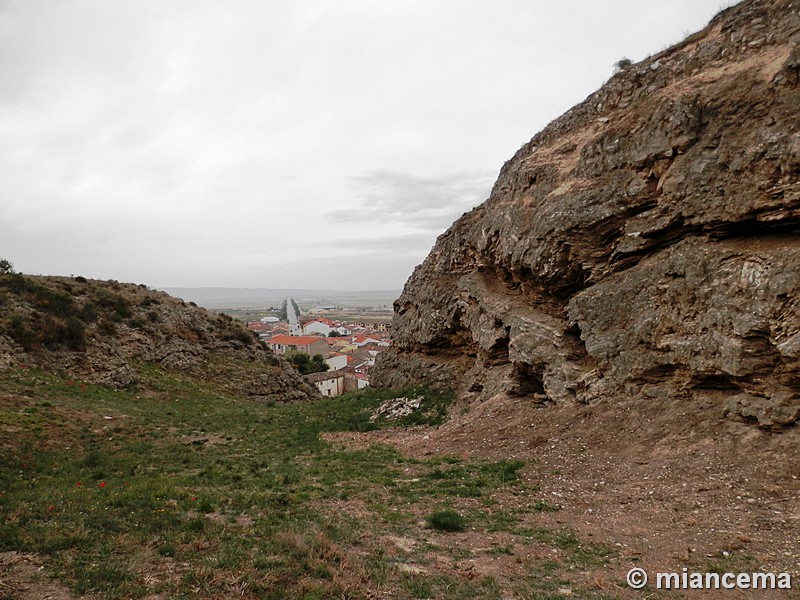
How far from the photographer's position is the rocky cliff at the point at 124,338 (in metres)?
27.6

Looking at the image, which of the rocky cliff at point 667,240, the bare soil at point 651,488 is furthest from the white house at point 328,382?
the bare soil at point 651,488

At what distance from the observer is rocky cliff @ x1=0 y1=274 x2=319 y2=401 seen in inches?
1088

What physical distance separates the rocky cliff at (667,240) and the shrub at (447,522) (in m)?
7.20

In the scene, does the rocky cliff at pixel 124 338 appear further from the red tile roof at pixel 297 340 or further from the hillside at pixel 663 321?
the red tile roof at pixel 297 340

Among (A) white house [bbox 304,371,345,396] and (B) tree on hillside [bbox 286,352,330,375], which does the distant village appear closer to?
(A) white house [bbox 304,371,345,396]

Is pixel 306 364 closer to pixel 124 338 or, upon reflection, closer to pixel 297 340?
pixel 124 338

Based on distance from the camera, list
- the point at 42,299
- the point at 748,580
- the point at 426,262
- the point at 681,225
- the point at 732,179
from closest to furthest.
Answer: the point at 748,580 < the point at 732,179 < the point at 681,225 < the point at 426,262 < the point at 42,299

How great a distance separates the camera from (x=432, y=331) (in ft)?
80.6

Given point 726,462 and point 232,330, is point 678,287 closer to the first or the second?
point 726,462

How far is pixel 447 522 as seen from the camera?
28.1 feet

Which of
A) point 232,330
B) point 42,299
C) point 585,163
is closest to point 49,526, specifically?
point 585,163

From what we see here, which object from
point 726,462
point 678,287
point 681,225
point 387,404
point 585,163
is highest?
point 585,163

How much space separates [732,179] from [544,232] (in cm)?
630

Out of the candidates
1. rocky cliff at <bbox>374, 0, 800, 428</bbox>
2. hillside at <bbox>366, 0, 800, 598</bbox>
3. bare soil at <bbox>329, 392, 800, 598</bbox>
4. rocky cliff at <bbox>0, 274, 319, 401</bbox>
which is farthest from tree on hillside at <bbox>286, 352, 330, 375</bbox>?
bare soil at <bbox>329, 392, 800, 598</bbox>
